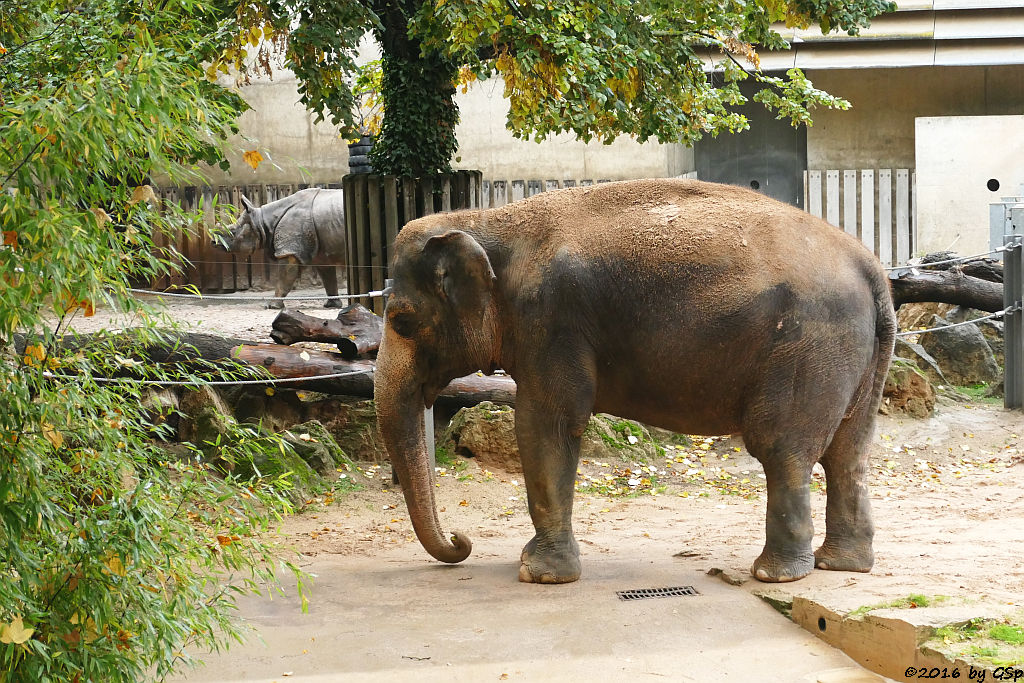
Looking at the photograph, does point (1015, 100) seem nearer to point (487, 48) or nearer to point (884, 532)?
point (487, 48)

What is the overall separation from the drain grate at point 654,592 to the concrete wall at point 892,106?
39.8 ft

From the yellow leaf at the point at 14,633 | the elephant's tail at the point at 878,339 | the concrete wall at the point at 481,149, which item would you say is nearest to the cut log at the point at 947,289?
the elephant's tail at the point at 878,339

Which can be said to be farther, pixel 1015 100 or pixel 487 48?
pixel 1015 100

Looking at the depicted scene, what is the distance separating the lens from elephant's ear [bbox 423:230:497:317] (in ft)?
18.4

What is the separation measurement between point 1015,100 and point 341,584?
14210 mm

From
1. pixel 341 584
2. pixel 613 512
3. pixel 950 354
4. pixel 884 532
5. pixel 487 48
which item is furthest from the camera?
pixel 950 354

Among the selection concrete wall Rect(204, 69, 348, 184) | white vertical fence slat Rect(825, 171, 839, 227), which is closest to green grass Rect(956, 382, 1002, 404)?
white vertical fence slat Rect(825, 171, 839, 227)

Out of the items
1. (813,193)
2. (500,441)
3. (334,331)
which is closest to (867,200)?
(813,193)

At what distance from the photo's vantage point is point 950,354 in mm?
10844

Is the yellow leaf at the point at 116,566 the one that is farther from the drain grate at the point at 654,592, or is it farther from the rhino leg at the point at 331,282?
the rhino leg at the point at 331,282

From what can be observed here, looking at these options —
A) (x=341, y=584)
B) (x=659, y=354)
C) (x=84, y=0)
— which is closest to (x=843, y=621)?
(x=659, y=354)

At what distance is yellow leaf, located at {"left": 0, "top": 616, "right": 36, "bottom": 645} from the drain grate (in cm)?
295

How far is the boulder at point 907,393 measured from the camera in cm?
934

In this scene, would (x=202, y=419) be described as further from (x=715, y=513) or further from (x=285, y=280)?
(x=715, y=513)
